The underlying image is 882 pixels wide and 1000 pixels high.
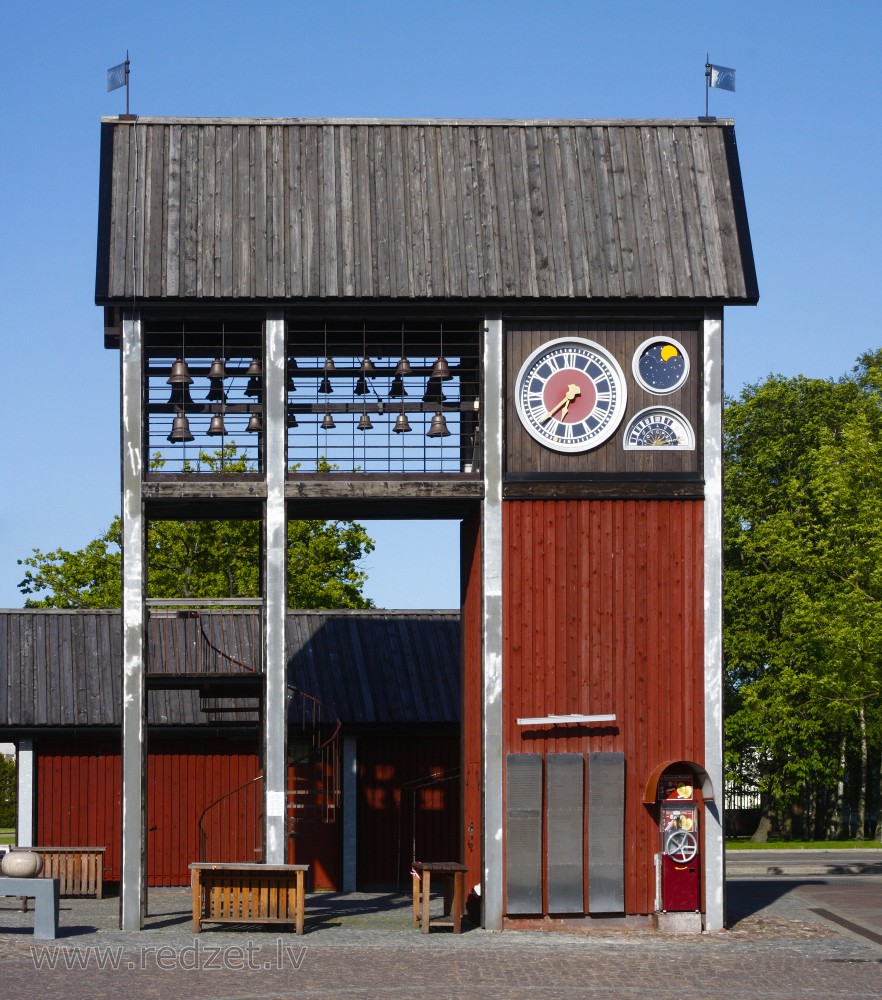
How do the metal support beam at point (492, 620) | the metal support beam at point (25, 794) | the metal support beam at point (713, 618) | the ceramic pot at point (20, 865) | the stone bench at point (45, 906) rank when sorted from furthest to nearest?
the metal support beam at point (25, 794) → the metal support beam at point (713, 618) → the metal support beam at point (492, 620) → the ceramic pot at point (20, 865) → the stone bench at point (45, 906)

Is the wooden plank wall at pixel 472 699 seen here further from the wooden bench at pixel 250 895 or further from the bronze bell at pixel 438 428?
the wooden bench at pixel 250 895

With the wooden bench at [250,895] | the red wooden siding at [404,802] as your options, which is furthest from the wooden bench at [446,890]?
the red wooden siding at [404,802]

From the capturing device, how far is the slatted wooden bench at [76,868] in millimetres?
27953

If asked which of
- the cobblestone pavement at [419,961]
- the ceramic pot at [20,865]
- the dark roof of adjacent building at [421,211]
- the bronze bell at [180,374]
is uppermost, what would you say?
the dark roof of adjacent building at [421,211]

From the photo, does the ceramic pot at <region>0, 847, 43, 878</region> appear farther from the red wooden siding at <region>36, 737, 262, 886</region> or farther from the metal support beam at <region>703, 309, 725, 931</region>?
the metal support beam at <region>703, 309, 725, 931</region>

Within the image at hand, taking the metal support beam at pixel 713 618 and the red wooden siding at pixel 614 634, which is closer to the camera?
the metal support beam at pixel 713 618

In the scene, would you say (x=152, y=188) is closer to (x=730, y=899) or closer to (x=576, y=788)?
(x=576, y=788)

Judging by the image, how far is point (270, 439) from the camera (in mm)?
23781

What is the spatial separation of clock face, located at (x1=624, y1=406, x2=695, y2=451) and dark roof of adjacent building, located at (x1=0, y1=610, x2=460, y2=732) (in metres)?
8.31

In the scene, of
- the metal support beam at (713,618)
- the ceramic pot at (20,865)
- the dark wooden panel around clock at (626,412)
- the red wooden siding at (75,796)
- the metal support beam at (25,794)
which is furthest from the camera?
the red wooden siding at (75,796)

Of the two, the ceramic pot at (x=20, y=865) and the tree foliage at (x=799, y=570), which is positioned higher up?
the tree foliage at (x=799, y=570)

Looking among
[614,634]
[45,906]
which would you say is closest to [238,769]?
[45,906]

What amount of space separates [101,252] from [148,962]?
10115 millimetres

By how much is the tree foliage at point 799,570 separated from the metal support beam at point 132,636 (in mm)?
19636
